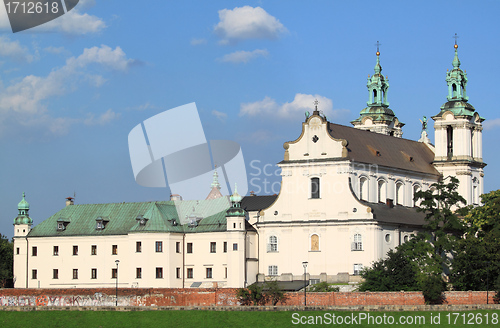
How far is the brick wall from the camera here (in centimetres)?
7775

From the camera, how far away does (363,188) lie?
94688mm

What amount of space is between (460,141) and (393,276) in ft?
81.1

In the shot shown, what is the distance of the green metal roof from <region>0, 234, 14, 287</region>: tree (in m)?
7.25

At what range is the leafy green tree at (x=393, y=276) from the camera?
81.9 meters

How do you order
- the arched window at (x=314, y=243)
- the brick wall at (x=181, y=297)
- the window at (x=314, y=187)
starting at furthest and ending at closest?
the window at (x=314, y=187) < the arched window at (x=314, y=243) < the brick wall at (x=181, y=297)

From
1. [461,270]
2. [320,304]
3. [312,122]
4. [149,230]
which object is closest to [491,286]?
[461,270]

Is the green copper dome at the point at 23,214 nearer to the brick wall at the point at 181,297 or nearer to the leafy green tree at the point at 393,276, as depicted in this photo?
the brick wall at the point at 181,297

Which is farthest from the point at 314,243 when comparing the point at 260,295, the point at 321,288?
the point at 260,295

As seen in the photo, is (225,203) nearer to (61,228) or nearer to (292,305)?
(61,228)

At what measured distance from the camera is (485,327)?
2638 inches

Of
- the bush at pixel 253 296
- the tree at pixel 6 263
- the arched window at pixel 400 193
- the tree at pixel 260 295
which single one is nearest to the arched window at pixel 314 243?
the arched window at pixel 400 193

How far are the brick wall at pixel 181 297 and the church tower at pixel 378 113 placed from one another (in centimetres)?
3620

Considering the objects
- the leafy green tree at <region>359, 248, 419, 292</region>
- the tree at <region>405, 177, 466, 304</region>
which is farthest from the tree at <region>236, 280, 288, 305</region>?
the tree at <region>405, 177, 466, 304</region>

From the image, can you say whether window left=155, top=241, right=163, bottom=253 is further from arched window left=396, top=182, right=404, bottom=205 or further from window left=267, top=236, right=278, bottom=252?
arched window left=396, top=182, right=404, bottom=205
